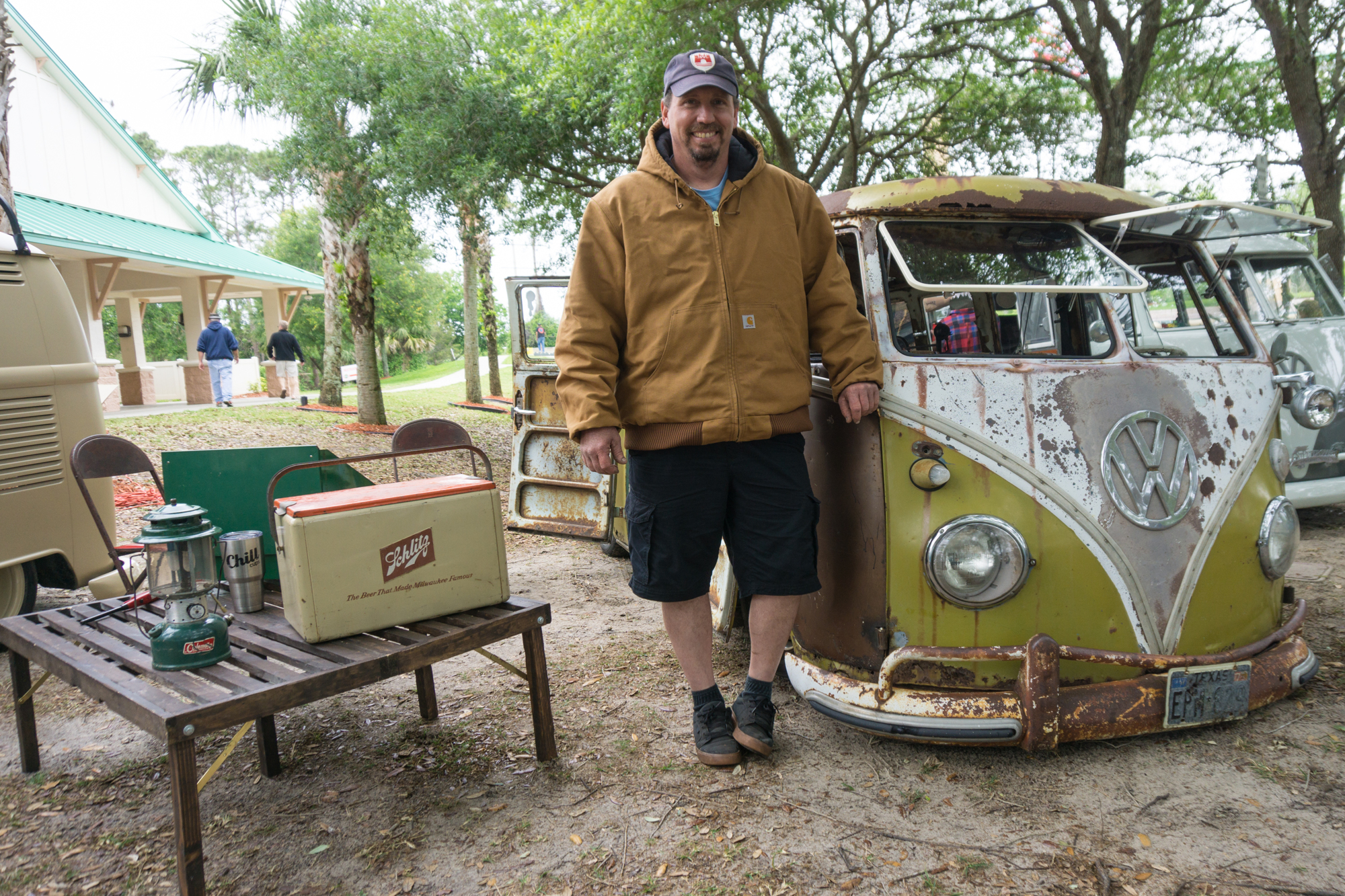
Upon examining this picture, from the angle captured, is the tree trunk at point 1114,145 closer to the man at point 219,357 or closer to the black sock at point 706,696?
the black sock at point 706,696

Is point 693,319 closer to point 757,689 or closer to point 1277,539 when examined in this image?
point 757,689

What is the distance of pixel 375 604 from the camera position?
248 centimetres

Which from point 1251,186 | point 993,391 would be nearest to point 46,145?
point 993,391

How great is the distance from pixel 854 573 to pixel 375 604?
1470 mm

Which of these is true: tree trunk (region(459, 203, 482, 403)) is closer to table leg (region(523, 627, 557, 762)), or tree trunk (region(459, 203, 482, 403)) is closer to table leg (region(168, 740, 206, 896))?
table leg (region(523, 627, 557, 762))

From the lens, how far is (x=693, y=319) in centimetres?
257

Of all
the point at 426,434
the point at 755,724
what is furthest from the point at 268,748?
the point at 755,724

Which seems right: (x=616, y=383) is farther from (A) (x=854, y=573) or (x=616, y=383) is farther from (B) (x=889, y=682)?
(B) (x=889, y=682)

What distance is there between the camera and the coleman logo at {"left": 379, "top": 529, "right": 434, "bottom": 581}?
8.14 feet

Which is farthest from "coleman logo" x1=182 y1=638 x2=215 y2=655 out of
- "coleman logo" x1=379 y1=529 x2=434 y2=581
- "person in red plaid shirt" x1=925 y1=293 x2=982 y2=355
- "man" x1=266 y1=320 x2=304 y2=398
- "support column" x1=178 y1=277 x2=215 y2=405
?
"support column" x1=178 y1=277 x2=215 y2=405

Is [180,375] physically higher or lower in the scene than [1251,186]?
lower

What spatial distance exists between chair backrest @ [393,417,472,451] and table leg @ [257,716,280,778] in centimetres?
102

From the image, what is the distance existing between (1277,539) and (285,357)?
1763 centimetres

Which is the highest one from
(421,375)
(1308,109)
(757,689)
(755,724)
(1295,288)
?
(1308,109)
